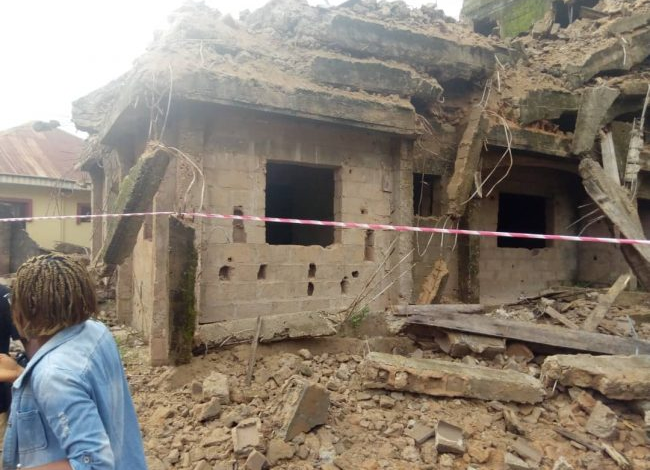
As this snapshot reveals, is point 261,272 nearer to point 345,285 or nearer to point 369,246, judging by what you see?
point 345,285

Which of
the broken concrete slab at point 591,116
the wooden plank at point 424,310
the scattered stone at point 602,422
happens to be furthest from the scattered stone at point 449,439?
the broken concrete slab at point 591,116

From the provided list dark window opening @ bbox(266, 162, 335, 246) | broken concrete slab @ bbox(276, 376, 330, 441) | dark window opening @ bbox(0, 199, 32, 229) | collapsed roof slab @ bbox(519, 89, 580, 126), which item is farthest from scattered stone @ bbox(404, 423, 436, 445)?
dark window opening @ bbox(0, 199, 32, 229)

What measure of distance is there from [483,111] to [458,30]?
5.46 feet

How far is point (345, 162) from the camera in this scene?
22.8 ft

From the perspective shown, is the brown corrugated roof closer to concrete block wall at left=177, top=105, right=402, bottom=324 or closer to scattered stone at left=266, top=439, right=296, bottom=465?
concrete block wall at left=177, top=105, right=402, bottom=324

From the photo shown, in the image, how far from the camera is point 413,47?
7.38 m

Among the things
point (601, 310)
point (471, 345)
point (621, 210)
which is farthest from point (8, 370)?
point (621, 210)

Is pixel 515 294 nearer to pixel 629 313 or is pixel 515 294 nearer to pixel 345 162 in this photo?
pixel 629 313

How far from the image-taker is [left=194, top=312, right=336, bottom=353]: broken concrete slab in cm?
564

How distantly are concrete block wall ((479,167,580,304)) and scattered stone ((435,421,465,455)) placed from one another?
5.31 metres

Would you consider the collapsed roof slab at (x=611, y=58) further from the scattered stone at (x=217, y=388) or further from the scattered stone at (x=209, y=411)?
the scattered stone at (x=209, y=411)

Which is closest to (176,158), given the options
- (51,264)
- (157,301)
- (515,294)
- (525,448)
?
(157,301)

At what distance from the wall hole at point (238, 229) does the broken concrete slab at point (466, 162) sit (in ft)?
10.8

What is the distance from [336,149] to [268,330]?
2.72 metres
